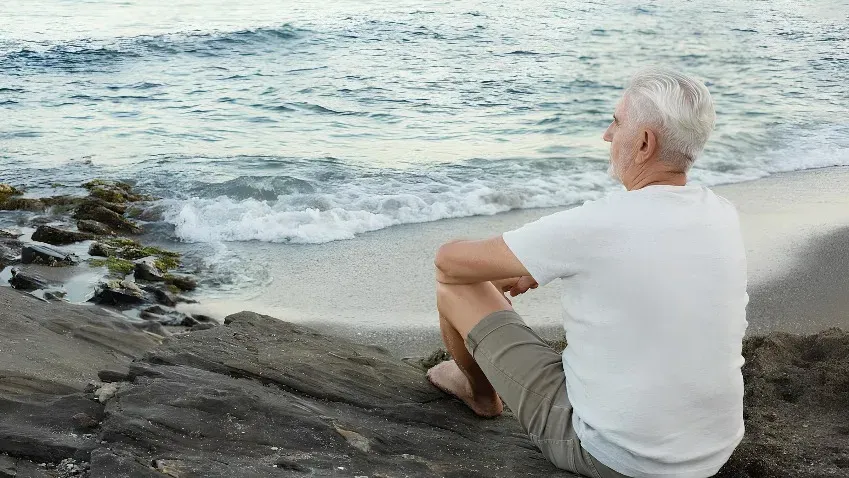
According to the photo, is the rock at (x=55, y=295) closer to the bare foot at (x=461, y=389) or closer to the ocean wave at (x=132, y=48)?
the bare foot at (x=461, y=389)

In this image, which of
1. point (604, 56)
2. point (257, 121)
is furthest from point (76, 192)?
point (604, 56)

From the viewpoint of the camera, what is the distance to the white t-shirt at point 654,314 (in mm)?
2291

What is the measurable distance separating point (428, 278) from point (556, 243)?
408 cm

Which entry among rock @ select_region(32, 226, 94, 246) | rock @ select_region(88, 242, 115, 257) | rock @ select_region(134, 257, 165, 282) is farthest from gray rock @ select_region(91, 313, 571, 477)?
rock @ select_region(32, 226, 94, 246)

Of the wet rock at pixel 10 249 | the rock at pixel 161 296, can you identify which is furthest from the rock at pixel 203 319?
the wet rock at pixel 10 249

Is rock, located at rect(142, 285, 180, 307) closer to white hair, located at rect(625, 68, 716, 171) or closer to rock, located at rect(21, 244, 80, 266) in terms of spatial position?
rock, located at rect(21, 244, 80, 266)

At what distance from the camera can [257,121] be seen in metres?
13.7

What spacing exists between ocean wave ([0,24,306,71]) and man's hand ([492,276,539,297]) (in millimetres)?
17161

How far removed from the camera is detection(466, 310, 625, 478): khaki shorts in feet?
8.87

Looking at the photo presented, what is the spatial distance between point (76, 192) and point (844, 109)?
1215 cm

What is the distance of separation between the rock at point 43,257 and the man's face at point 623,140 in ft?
17.7

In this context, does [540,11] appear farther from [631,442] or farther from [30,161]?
[631,442]

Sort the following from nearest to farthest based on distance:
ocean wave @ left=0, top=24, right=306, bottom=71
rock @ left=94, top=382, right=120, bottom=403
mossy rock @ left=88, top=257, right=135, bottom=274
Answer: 1. rock @ left=94, top=382, right=120, bottom=403
2. mossy rock @ left=88, top=257, right=135, bottom=274
3. ocean wave @ left=0, top=24, right=306, bottom=71

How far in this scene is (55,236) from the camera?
7.32 m
